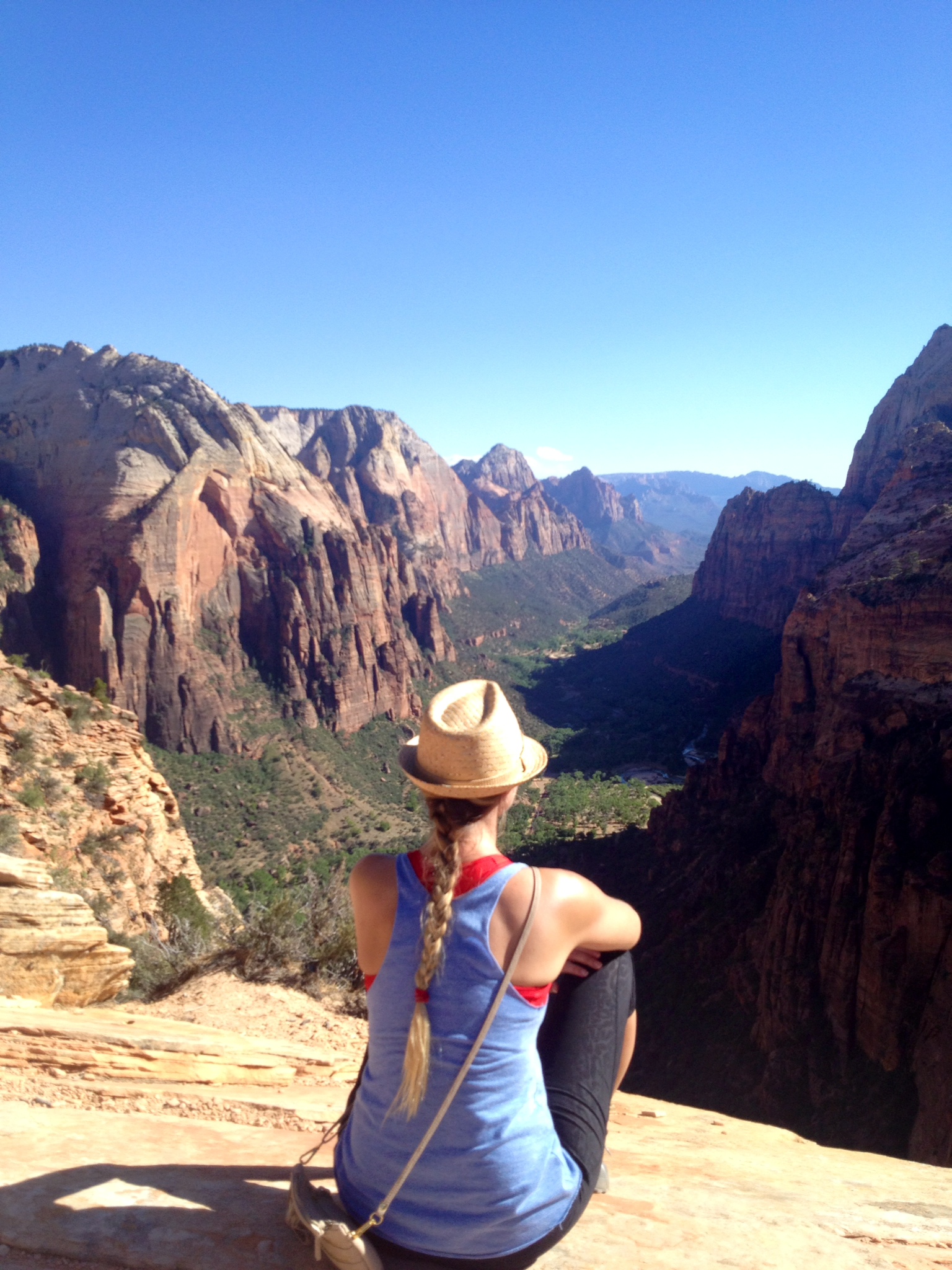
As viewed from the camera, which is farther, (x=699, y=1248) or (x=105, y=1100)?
(x=105, y=1100)

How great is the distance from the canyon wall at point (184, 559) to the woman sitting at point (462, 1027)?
42220mm

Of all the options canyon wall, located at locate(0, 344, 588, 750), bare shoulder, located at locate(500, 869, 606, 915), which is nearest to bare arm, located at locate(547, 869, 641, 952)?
bare shoulder, located at locate(500, 869, 606, 915)

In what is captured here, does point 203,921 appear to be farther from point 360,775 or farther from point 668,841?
point 360,775

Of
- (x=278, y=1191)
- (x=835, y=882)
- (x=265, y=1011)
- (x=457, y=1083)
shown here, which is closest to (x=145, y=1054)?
(x=265, y=1011)

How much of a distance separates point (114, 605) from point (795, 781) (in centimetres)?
3693

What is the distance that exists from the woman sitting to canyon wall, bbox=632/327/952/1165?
1092 centimetres

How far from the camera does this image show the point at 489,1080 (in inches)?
95.7

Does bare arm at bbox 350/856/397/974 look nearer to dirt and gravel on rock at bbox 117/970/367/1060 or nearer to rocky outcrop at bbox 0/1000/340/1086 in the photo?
rocky outcrop at bbox 0/1000/340/1086

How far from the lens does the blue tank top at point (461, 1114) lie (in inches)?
95.3

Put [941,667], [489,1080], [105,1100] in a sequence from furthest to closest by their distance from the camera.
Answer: [941,667]
[105,1100]
[489,1080]

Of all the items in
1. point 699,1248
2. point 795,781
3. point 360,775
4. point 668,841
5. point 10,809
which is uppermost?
point 699,1248

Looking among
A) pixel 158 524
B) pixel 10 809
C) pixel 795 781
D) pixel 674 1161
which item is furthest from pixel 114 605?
pixel 674 1161

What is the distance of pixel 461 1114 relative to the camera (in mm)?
2412

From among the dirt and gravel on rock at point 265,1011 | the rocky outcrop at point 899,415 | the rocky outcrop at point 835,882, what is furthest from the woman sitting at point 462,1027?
the rocky outcrop at point 899,415
